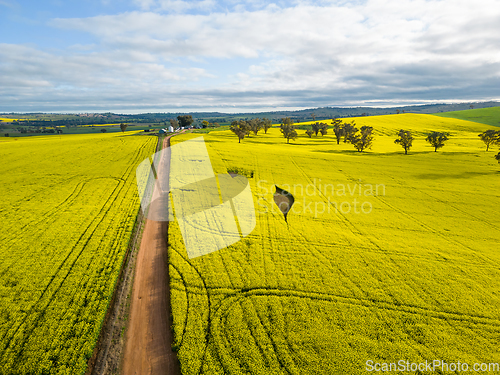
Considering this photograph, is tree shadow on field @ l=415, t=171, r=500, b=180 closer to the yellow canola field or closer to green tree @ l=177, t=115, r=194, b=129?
the yellow canola field

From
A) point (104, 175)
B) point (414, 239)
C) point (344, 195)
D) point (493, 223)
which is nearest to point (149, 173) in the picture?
point (104, 175)

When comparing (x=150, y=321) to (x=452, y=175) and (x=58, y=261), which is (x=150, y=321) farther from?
(x=452, y=175)

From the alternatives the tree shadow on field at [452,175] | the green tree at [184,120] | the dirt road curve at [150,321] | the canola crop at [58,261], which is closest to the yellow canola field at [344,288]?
the dirt road curve at [150,321]

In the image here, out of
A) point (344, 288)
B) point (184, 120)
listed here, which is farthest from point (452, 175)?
point (184, 120)

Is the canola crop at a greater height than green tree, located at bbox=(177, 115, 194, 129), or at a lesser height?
lesser

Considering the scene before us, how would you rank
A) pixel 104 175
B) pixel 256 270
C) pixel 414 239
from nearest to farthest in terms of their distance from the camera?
1. pixel 256 270
2. pixel 414 239
3. pixel 104 175

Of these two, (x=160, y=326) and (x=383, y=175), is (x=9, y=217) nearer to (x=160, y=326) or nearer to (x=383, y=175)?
(x=160, y=326)

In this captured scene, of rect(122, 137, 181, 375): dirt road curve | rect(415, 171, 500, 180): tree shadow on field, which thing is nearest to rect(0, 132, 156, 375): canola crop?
rect(122, 137, 181, 375): dirt road curve

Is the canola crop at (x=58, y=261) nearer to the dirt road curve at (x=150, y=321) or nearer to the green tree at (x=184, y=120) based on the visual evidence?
the dirt road curve at (x=150, y=321)
